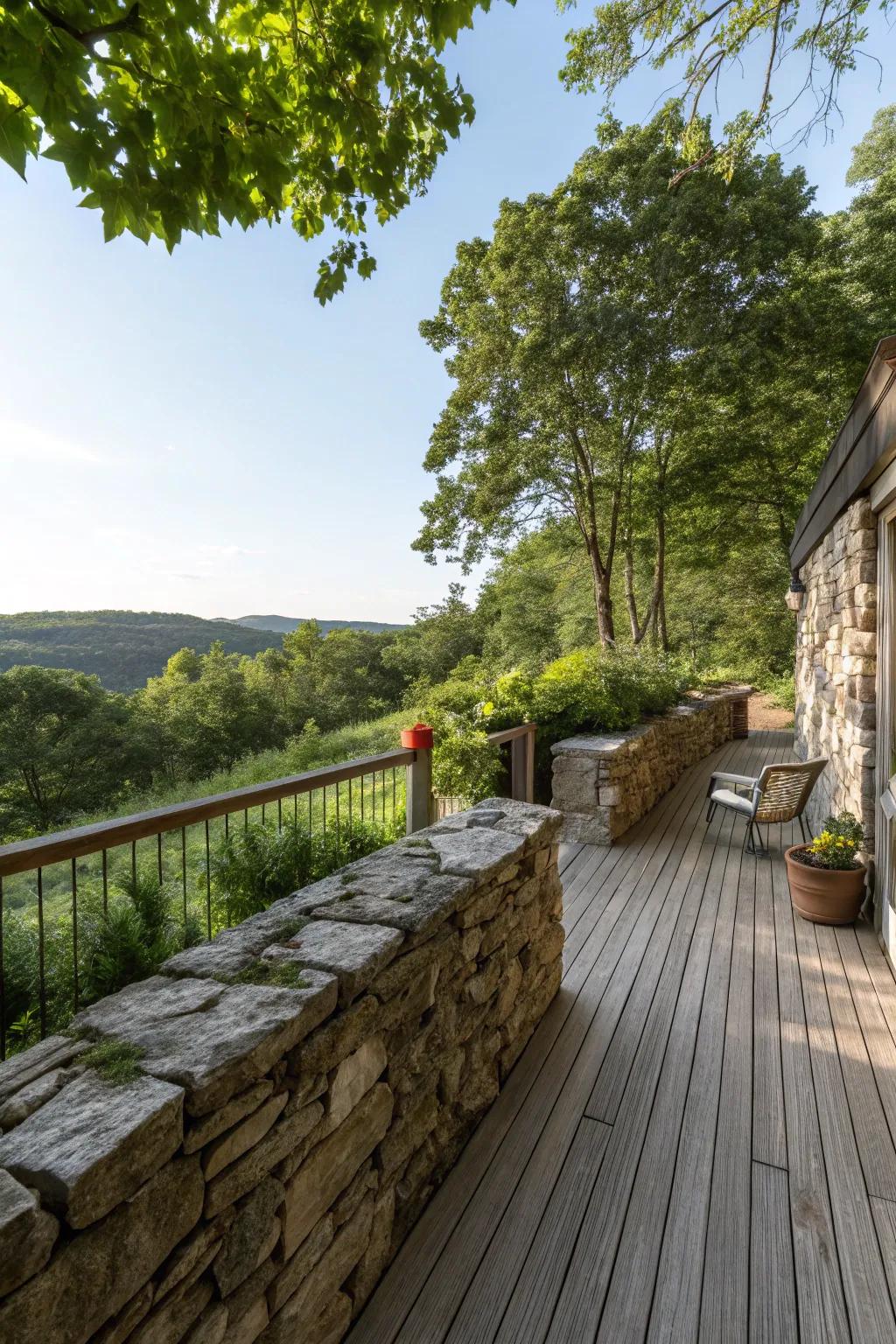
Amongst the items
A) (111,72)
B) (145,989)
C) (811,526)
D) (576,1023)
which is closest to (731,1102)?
(576,1023)

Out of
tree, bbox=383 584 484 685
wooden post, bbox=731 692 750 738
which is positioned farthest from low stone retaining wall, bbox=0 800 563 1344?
tree, bbox=383 584 484 685

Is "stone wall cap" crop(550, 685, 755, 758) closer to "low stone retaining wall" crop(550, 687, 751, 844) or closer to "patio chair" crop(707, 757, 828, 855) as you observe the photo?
"low stone retaining wall" crop(550, 687, 751, 844)

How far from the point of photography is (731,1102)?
2023 mm

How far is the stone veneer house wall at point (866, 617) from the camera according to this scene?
9.16ft

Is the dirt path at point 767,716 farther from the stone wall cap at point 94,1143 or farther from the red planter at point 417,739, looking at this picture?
the stone wall cap at point 94,1143

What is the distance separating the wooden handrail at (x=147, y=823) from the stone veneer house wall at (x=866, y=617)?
2691 mm

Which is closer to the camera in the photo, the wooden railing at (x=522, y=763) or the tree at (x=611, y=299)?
the wooden railing at (x=522, y=763)

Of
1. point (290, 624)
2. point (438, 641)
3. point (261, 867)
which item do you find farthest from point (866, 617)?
point (290, 624)

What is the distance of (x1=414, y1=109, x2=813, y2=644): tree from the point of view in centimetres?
909

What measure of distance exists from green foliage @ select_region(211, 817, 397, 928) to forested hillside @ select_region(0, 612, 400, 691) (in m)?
17.3

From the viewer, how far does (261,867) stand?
7.80 ft

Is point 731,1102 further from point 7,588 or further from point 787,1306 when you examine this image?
point 7,588

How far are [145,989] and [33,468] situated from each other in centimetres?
1926

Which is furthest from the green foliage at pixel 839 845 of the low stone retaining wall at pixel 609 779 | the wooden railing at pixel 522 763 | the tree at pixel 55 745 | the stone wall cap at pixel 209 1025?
the tree at pixel 55 745
